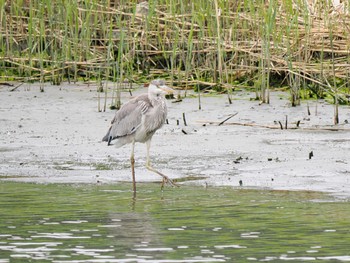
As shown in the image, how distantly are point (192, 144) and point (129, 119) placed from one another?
113 centimetres

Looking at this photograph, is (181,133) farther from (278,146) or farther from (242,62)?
(242,62)

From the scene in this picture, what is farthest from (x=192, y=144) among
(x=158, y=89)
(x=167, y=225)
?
(x=167, y=225)

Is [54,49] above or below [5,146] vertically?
above

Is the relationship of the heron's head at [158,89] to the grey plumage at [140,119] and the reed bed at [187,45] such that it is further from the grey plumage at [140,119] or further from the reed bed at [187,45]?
the reed bed at [187,45]

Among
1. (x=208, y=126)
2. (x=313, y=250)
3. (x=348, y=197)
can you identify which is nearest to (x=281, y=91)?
(x=208, y=126)

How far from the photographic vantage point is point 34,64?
1259cm

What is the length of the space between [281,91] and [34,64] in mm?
3190

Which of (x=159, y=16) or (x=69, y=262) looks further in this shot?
(x=159, y=16)

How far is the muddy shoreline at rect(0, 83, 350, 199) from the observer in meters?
8.20

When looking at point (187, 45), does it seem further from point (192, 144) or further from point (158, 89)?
point (158, 89)

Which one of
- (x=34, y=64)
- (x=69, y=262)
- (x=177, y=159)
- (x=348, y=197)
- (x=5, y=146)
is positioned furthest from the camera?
(x=34, y=64)

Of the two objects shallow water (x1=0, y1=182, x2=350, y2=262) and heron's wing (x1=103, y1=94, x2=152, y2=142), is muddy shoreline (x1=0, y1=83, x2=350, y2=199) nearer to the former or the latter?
heron's wing (x1=103, y1=94, x2=152, y2=142)

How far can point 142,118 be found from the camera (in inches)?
334

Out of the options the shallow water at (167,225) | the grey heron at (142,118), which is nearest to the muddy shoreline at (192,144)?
the grey heron at (142,118)
